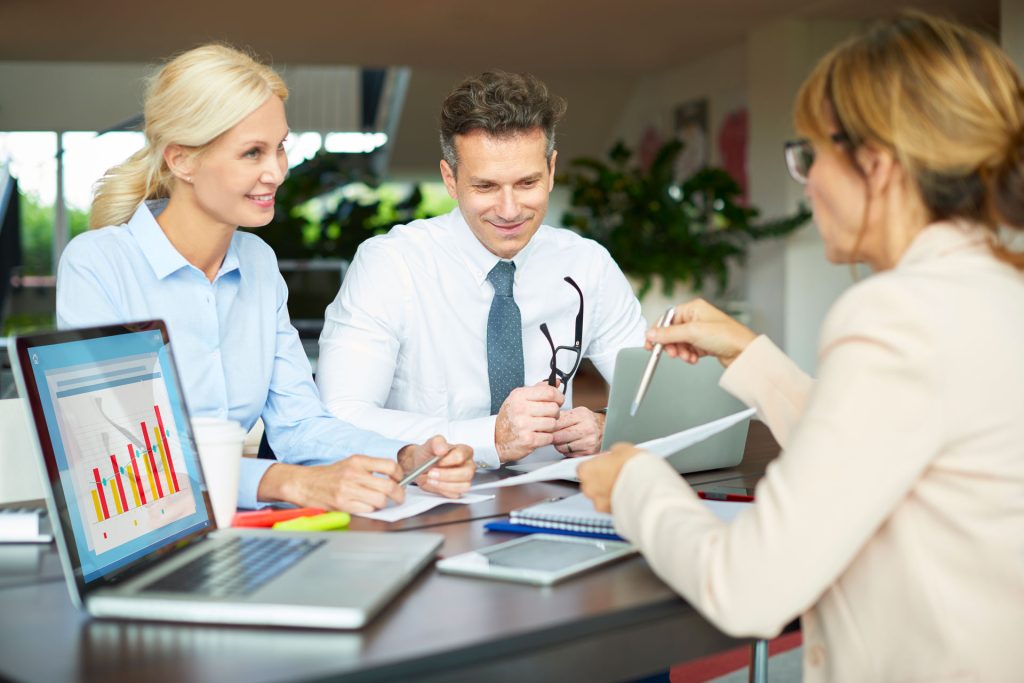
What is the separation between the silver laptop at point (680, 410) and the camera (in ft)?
5.69

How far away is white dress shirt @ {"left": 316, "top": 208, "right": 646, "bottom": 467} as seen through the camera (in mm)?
2215

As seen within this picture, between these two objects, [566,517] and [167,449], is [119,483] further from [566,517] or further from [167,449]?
[566,517]

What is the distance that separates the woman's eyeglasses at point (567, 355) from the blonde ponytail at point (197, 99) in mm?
885

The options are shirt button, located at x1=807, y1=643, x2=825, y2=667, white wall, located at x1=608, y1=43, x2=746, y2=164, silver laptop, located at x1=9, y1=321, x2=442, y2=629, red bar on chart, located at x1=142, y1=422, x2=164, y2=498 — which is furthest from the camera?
white wall, located at x1=608, y1=43, x2=746, y2=164

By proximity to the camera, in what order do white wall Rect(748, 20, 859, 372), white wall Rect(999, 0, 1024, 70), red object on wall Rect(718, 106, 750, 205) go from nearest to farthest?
white wall Rect(999, 0, 1024, 70), white wall Rect(748, 20, 859, 372), red object on wall Rect(718, 106, 750, 205)

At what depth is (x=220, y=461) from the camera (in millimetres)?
1347

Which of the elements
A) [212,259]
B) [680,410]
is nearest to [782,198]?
[680,410]

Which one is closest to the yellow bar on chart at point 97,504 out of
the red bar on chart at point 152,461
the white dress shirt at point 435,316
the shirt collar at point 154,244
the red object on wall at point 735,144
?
the red bar on chart at point 152,461

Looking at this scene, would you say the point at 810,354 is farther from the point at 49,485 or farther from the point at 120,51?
the point at 49,485

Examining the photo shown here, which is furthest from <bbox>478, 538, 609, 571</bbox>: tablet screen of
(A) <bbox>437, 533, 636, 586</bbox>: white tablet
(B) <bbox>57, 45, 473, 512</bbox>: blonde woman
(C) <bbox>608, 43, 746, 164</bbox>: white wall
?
(C) <bbox>608, 43, 746, 164</bbox>: white wall

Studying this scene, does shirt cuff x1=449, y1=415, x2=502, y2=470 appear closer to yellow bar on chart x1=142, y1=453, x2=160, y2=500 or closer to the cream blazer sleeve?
yellow bar on chart x1=142, y1=453, x2=160, y2=500

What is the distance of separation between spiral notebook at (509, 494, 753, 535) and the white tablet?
0.03 m

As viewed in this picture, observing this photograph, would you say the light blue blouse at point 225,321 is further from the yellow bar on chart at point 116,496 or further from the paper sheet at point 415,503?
the yellow bar on chart at point 116,496

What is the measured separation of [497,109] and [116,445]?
4.43ft
